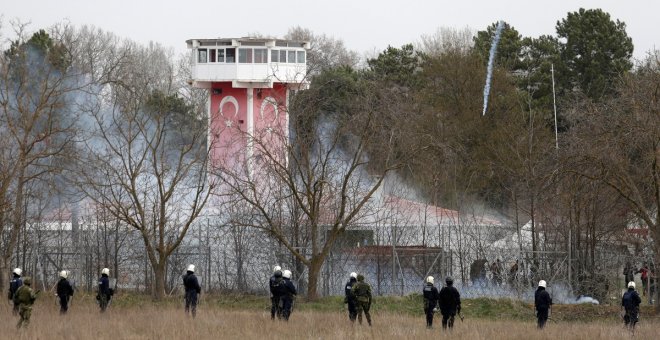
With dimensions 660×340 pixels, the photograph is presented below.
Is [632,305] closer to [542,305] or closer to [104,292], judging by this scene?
[542,305]

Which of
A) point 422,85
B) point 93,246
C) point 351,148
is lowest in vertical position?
point 93,246

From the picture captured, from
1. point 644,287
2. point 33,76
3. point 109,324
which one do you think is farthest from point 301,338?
point 644,287

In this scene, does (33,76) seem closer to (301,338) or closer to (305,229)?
(305,229)

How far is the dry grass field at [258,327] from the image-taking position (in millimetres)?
25422

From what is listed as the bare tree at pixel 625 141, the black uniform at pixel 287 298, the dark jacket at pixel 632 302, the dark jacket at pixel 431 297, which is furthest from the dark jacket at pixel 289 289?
the bare tree at pixel 625 141

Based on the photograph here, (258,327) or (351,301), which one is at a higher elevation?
(351,301)

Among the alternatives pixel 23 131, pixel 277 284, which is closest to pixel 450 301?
pixel 277 284

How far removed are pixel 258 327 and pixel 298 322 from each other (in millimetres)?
1696

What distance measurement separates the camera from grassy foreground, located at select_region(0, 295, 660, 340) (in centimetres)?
2562

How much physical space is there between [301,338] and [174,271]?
51.0 feet

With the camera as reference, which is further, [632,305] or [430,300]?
[430,300]

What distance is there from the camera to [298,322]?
2888 cm

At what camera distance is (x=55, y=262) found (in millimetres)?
40500

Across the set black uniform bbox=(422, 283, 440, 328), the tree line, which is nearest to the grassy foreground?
black uniform bbox=(422, 283, 440, 328)
